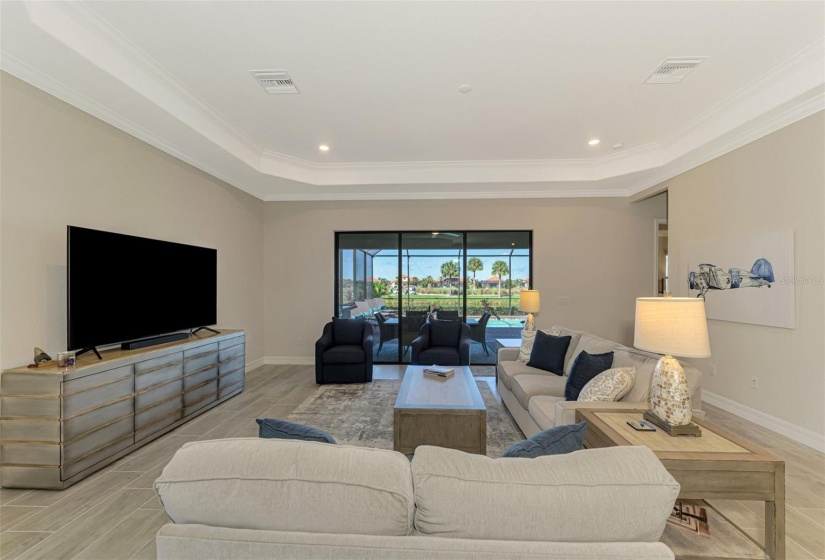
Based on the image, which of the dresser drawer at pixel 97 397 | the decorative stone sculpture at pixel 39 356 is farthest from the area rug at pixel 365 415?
the decorative stone sculpture at pixel 39 356

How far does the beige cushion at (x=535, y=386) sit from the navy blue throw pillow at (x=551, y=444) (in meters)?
1.70

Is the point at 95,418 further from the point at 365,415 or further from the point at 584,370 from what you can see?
the point at 584,370

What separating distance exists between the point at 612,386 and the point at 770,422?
8.09 ft

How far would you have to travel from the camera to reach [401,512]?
38.1 inches

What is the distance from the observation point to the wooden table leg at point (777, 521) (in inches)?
65.8

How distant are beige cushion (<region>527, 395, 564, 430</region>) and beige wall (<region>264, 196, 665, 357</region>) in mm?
3374

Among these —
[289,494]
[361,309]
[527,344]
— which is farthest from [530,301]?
[289,494]

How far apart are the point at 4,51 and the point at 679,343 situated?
4.66 metres

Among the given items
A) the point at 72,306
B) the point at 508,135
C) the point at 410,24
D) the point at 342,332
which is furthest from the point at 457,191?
the point at 72,306

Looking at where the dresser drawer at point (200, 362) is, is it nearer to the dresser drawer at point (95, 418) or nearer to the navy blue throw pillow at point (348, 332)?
the dresser drawer at point (95, 418)

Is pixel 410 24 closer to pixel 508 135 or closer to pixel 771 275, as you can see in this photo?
pixel 508 135

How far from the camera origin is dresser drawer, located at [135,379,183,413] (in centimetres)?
310

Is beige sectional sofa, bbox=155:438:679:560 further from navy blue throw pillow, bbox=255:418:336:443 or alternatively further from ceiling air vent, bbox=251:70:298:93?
ceiling air vent, bbox=251:70:298:93

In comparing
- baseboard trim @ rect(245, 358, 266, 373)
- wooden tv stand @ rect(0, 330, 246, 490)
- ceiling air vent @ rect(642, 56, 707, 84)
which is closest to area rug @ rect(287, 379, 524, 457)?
wooden tv stand @ rect(0, 330, 246, 490)
